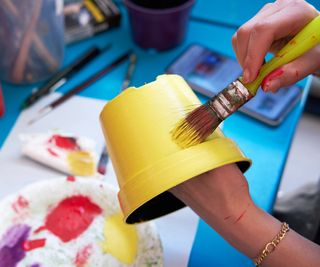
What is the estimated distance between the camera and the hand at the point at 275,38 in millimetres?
466

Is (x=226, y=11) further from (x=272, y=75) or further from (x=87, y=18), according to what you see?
(x=272, y=75)

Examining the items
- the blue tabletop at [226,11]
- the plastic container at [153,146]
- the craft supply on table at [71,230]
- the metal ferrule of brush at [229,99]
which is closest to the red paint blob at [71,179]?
the craft supply on table at [71,230]

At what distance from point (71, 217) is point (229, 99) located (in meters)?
0.26

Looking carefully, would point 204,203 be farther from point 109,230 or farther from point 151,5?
point 151,5

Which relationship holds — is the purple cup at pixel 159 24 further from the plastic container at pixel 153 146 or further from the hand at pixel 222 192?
the hand at pixel 222 192

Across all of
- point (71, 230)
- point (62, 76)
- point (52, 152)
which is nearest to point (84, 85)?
point (62, 76)

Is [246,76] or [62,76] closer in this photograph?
[246,76]

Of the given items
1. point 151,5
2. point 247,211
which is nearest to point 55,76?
point 151,5

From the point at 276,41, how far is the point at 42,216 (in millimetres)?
368

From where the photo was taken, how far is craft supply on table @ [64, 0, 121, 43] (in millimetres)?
810

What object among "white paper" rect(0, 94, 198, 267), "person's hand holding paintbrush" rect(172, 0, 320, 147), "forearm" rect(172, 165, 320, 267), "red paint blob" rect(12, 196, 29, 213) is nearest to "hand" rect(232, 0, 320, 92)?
"person's hand holding paintbrush" rect(172, 0, 320, 147)

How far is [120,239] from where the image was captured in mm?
545

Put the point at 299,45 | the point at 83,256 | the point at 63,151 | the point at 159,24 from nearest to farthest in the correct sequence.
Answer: the point at 299,45 < the point at 83,256 < the point at 63,151 < the point at 159,24

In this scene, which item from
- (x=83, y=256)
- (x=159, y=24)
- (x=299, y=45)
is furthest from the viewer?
(x=159, y=24)
